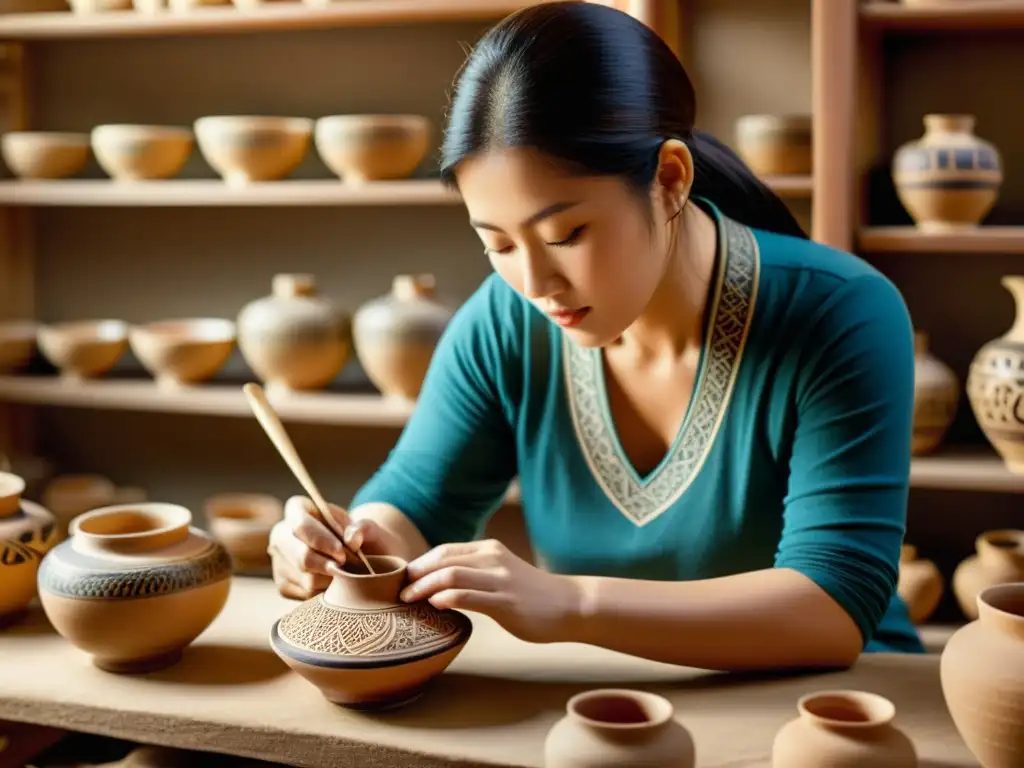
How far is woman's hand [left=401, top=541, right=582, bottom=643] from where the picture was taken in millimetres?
1227

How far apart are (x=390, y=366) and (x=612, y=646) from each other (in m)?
1.74

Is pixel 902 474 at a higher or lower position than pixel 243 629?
higher

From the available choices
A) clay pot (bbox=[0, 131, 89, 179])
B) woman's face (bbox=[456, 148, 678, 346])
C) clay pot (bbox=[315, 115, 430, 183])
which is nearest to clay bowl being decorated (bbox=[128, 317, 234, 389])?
clay pot (bbox=[0, 131, 89, 179])

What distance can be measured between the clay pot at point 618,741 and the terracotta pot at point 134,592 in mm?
481

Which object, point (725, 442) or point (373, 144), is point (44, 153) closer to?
point (373, 144)

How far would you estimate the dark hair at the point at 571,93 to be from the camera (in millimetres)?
1260

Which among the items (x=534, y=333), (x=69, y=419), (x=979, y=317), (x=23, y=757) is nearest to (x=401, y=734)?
(x=23, y=757)

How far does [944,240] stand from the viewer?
8.89 feet

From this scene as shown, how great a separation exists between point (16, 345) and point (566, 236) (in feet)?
8.34

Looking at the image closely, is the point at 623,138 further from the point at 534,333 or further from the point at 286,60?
the point at 286,60

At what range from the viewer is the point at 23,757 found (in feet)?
4.58

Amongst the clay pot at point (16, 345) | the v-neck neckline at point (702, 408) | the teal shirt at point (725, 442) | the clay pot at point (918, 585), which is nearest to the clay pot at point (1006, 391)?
the clay pot at point (918, 585)

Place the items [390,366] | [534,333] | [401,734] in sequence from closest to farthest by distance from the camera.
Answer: [401,734]
[534,333]
[390,366]

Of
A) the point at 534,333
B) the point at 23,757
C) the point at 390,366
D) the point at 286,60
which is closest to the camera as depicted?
the point at 23,757
